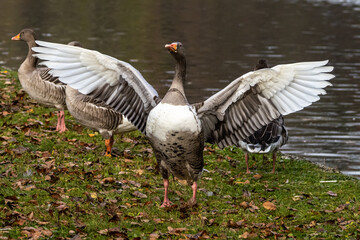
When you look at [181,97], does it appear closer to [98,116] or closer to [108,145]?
[98,116]

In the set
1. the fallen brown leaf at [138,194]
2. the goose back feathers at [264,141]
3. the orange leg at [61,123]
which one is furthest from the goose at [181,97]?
the orange leg at [61,123]

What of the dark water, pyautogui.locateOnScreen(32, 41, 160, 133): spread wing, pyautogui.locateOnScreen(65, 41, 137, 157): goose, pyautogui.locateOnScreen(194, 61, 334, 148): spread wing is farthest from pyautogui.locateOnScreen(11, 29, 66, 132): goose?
the dark water

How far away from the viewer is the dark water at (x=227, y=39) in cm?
1756

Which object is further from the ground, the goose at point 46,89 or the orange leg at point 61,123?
the goose at point 46,89

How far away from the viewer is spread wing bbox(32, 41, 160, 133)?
7.79 m

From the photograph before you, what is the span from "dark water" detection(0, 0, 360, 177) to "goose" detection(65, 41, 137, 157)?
550 centimetres

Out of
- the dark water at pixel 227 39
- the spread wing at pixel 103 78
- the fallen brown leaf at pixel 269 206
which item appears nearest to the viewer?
the spread wing at pixel 103 78

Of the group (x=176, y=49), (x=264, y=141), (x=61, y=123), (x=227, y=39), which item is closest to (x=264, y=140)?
(x=264, y=141)

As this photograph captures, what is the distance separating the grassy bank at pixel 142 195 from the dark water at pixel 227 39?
346cm

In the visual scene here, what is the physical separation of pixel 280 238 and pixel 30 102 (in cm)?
1035

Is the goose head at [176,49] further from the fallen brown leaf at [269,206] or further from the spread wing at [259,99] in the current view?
the fallen brown leaf at [269,206]

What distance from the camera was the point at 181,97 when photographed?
7.98 metres

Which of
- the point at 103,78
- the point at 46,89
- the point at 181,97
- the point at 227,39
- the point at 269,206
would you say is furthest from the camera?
the point at 227,39

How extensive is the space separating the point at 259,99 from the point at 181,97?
3.86 feet
